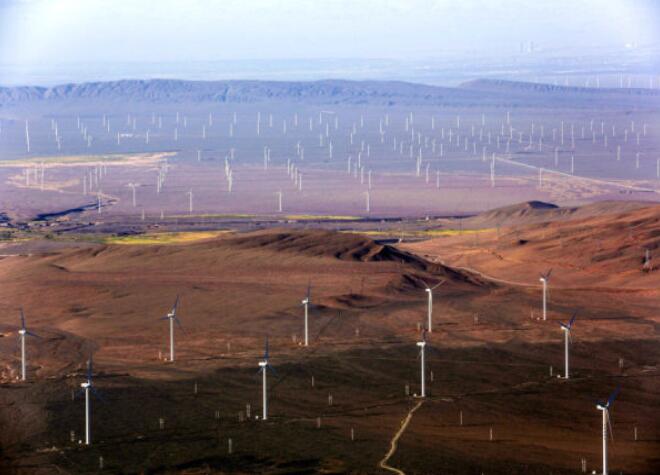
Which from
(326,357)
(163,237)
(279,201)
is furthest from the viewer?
(279,201)

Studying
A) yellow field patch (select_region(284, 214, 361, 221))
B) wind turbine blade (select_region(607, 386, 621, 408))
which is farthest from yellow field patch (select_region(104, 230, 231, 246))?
wind turbine blade (select_region(607, 386, 621, 408))

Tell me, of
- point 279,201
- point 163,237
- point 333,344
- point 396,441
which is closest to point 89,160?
point 279,201

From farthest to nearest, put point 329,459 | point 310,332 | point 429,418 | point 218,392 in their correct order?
point 310,332 < point 218,392 < point 429,418 < point 329,459

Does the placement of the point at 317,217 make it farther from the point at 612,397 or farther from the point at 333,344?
the point at 612,397

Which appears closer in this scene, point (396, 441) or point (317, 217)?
point (396, 441)

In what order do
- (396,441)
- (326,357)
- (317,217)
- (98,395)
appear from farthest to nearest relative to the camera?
(317,217)
(326,357)
(98,395)
(396,441)

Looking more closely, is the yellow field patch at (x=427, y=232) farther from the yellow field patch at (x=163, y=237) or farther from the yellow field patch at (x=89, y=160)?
the yellow field patch at (x=89, y=160)

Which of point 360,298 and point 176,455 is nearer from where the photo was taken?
point 176,455

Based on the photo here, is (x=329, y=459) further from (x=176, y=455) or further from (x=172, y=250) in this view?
(x=172, y=250)

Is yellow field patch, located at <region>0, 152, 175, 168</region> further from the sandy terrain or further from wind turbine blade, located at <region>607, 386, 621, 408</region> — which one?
wind turbine blade, located at <region>607, 386, 621, 408</region>

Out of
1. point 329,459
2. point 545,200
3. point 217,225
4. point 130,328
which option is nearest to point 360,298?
point 130,328

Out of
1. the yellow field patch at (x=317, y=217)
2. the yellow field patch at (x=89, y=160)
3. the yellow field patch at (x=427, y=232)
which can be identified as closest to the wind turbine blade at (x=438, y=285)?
the yellow field patch at (x=427, y=232)
